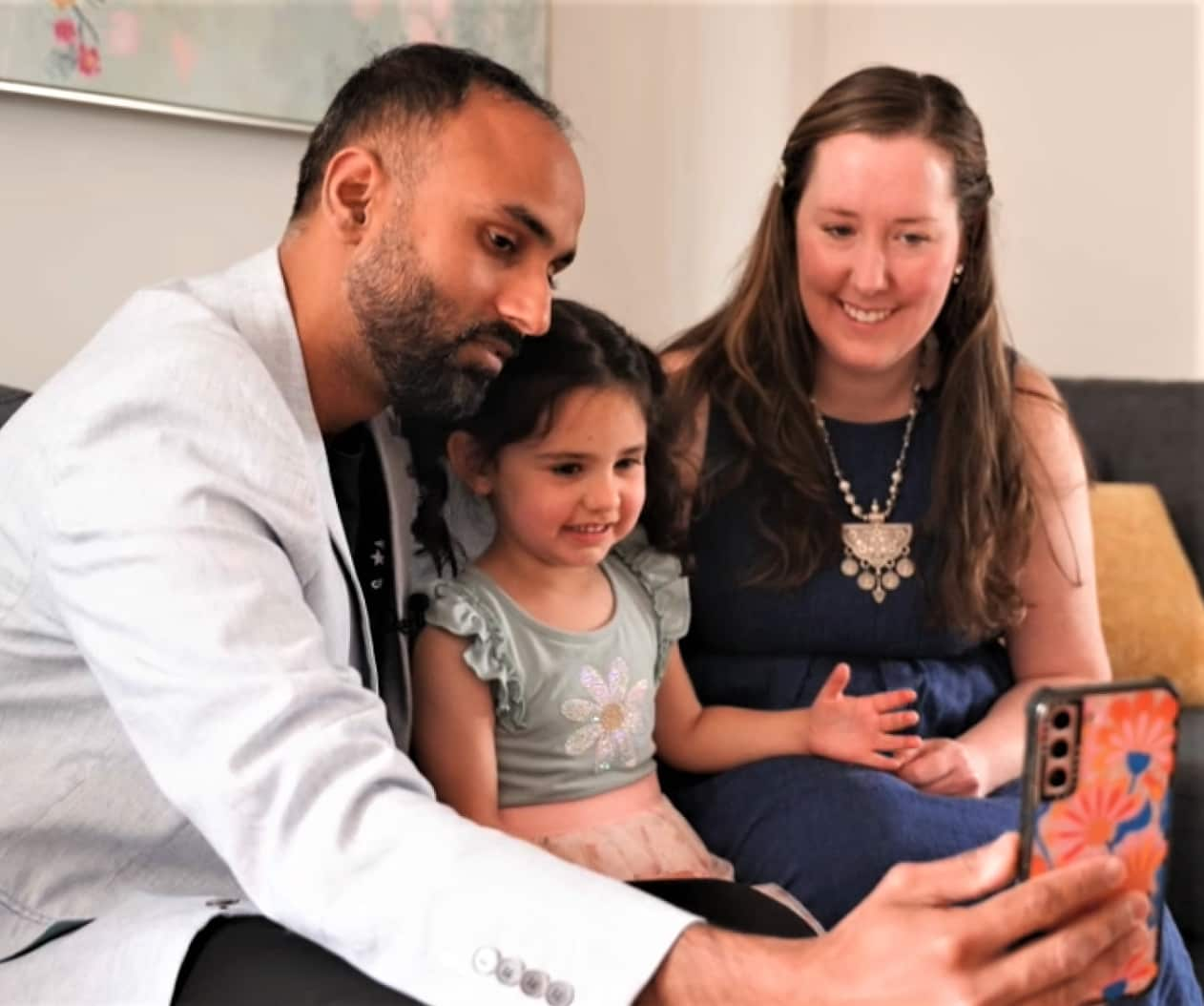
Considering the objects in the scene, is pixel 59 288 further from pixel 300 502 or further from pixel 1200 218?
pixel 1200 218

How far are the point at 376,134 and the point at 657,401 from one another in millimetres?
479

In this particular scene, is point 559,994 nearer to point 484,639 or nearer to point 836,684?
point 484,639

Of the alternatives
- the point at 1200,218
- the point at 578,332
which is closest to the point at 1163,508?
the point at 1200,218

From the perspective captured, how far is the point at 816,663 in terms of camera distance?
1866mm

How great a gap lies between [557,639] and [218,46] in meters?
1.28

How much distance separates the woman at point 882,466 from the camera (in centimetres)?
186

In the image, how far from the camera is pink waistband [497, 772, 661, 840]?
154cm

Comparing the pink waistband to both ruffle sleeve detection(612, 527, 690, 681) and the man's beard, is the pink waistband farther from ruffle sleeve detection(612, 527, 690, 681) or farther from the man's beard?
the man's beard

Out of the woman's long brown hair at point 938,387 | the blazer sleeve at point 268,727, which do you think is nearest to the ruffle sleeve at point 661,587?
the woman's long brown hair at point 938,387

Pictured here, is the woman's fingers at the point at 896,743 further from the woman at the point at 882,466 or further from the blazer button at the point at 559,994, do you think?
the blazer button at the point at 559,994

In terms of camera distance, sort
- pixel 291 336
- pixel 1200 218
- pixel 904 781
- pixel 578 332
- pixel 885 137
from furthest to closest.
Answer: pixel 1200 218 → pixel 885 137 → pixel 904 781 → pixel 578 332 → pixel 291 336

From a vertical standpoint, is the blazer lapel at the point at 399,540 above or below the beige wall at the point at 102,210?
below

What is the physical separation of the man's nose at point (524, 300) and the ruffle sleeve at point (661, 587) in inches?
16.3

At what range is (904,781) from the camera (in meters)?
1.71
